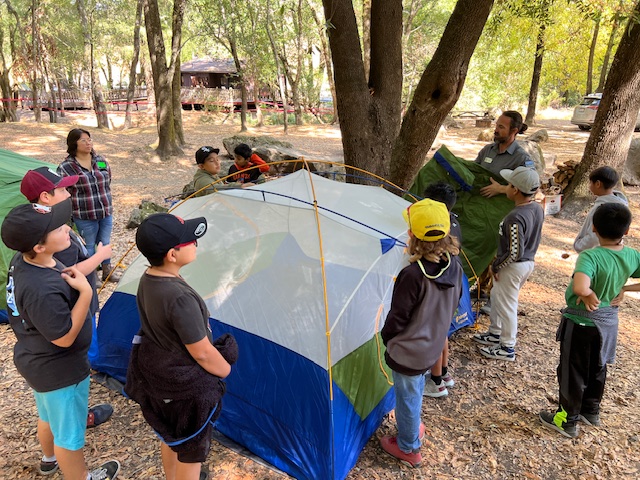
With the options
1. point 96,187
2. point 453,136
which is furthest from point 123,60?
point 96,187

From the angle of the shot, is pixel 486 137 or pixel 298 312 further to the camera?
pixel 486 137

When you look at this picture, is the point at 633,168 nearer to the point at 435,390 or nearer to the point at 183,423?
the point at 435,390

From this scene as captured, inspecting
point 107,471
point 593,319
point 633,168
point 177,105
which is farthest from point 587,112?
point 107,471

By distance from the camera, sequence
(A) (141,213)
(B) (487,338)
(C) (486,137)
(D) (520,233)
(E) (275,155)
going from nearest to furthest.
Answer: (D) (520,233), (B) (487,338), (A) (141,213), (E) (275,155), (C) (486,137)

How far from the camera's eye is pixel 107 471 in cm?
245

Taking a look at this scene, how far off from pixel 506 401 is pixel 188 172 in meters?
8.96

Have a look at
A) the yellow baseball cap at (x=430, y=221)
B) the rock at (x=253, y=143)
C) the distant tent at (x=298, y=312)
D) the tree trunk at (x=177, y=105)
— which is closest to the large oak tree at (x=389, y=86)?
the distant tent at (x=298, y=312)

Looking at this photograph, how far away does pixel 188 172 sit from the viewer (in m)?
10.5

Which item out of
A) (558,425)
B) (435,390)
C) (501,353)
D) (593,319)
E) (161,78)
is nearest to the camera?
(593,319)

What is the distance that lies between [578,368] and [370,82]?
3571mm

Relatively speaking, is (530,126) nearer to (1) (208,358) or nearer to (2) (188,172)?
(2) (188,172)

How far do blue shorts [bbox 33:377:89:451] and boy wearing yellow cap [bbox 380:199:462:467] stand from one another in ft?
5.21

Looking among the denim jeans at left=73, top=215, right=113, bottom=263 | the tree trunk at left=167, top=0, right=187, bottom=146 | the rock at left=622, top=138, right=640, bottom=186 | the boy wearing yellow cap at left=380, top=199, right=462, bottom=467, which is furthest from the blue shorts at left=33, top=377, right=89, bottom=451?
the rock at left=622, top=138, right=640, bottom=186

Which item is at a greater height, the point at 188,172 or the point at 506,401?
the point at 188,172
